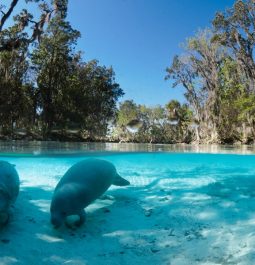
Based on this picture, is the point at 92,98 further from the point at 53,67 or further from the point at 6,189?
the point at 6,189

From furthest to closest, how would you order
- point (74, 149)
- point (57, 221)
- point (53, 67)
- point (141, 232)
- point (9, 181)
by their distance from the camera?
point (53, 67) → point (74, 149) → point (9, 181) → point (141, 232) → point (57, 221)

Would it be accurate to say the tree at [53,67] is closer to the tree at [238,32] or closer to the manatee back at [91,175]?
the tree at [238,32]

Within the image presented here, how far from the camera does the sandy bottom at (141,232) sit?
2789mm

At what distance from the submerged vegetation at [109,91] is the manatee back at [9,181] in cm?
2612

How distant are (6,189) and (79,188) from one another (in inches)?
32.0

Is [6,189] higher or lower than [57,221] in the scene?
higher

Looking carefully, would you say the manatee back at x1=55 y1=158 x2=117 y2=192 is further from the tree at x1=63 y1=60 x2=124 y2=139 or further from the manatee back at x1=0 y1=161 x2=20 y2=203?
the tree at x1=63 y1=60 x2=124 y2=139

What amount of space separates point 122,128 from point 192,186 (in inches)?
1380

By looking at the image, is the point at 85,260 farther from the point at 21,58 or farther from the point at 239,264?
the point at 21,58

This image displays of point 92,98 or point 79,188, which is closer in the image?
point 79,188

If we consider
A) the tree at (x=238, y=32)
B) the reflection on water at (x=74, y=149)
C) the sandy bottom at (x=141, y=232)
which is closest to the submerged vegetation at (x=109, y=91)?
the tree at (x=238, y=32)

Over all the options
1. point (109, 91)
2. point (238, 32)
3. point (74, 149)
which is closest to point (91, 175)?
point (74, 149)

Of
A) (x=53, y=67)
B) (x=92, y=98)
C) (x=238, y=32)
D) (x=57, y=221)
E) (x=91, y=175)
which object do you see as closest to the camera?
(x=57, y=221)

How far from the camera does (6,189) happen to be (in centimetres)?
332
